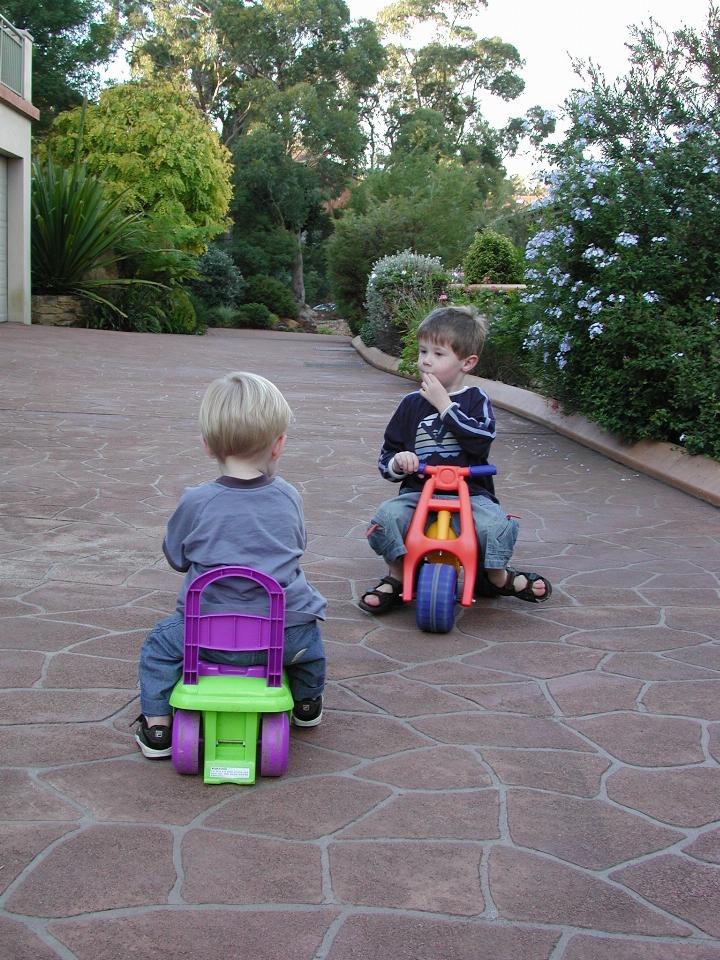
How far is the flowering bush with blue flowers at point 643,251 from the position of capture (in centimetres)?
766

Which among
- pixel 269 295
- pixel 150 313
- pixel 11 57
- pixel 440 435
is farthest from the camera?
pixel 269 295

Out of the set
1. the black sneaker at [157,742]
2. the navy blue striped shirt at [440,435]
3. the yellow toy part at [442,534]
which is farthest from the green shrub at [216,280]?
the black sneaker at [157,742]

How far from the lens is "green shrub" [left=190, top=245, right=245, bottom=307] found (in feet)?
95.5

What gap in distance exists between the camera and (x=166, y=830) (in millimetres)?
2533

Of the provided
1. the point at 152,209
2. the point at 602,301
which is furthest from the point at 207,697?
the point at 152,209

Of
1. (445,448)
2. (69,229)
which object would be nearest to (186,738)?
(445,448)

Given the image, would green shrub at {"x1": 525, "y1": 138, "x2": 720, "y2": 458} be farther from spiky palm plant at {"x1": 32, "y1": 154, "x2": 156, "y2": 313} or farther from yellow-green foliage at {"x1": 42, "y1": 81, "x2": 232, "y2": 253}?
yellow-green foliage at {"x1": 42, "y1": 81, "x2": 232, "y2": 253}

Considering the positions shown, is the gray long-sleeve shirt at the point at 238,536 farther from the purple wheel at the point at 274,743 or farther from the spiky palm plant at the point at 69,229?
the spiky palm plant at the point at 69,229

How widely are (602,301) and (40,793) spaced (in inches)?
256

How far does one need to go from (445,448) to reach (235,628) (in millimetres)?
1828

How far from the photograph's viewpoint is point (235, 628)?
2812 mm

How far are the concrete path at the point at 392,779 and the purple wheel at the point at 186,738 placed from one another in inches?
2.8

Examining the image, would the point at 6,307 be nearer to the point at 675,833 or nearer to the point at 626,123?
the point at 626,123

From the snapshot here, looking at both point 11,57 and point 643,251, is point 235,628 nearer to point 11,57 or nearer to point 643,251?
point 643,251
